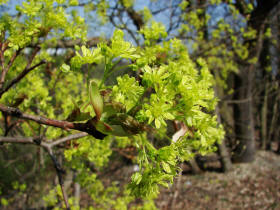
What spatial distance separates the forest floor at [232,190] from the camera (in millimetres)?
5853

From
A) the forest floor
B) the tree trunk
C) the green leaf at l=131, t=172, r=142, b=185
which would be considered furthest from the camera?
the tree trunk

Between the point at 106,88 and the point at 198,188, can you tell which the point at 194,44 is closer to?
the point at 198,188

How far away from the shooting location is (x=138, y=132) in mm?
858

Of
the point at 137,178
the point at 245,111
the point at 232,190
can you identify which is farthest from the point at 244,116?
the point at 137,178

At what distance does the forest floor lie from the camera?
585 cm

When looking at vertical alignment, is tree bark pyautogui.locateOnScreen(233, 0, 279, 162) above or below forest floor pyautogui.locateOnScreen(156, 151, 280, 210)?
above

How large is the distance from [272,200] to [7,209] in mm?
7237

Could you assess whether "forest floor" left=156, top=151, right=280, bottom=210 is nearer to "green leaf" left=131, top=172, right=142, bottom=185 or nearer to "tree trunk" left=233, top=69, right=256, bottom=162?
"tree trunk" left=233, top=69, right=256, bottom=162

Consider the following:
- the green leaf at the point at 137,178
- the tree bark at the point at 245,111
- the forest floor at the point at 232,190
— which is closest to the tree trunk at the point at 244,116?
the tree bark at the point at 245,111

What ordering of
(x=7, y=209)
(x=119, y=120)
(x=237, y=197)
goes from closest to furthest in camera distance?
(x=119, y=120)
(x=237, y=197)
(x=7, y=209)

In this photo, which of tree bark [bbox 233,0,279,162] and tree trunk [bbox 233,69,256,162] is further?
tree trunk [bbox 233,69,256,162]

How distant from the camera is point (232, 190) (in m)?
6.48

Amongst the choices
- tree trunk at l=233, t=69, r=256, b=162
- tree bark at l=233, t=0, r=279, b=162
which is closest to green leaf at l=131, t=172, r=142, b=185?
tree bark at l=233, t=0, r=279, b=162

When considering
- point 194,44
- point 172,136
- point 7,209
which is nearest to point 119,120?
point 172,136
